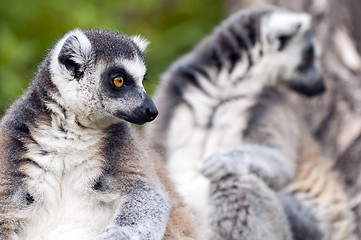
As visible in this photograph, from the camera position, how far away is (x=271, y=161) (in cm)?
673

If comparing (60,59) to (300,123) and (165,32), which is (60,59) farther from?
(165,32)

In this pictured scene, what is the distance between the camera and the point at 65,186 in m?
4.21

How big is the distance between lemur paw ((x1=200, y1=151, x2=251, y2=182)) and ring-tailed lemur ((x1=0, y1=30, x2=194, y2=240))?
75.3 inches

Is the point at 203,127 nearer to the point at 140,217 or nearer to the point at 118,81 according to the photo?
the point at 118,81

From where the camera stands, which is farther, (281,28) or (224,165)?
(281,28)

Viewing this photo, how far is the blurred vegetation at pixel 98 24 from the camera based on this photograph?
347 inches

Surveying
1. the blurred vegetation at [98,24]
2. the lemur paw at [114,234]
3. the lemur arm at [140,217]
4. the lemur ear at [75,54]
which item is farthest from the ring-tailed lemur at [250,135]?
the lemur ear at [75,54]

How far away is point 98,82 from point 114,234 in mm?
1078

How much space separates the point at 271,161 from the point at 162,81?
5.66ft

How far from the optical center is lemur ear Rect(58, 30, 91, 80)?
435cm

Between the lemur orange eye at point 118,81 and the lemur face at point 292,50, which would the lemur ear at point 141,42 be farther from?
the lemur face at point 292,50

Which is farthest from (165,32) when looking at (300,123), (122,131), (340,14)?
(122,131)

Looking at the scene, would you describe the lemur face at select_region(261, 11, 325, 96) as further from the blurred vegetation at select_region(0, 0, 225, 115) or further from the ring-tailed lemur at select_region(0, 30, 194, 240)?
the ring-tailed lemur at select_region(0, 30, 194, 240)

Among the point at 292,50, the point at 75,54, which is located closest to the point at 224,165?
the point at 292,50
